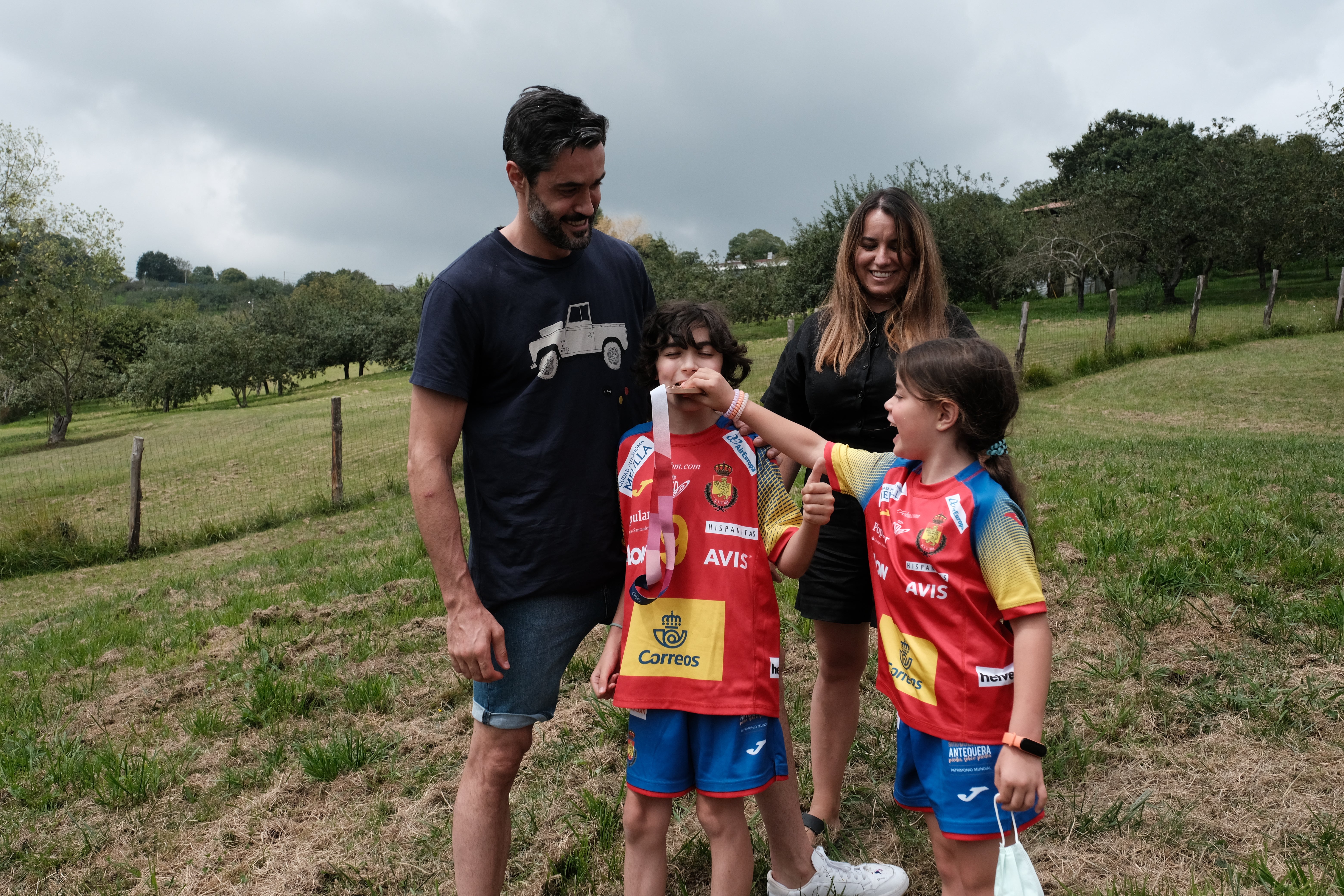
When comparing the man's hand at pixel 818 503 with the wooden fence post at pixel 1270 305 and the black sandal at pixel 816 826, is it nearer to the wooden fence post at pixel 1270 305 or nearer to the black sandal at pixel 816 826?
the black sandal at pixel 816 826

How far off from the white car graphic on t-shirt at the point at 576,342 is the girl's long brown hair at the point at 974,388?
0.81m

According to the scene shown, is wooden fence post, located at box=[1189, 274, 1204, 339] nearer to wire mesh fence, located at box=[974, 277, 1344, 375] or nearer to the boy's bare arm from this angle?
wire mesh fence, located at box=[974, 277, 1344, 375]

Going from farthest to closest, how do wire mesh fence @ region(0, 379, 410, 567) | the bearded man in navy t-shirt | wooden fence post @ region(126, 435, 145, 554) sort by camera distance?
wire mesh fence @ region(0, 379, 410, 567)
wooden fence post @ region(126, 435, 145, 554)
the bearded man in navy t-shirt

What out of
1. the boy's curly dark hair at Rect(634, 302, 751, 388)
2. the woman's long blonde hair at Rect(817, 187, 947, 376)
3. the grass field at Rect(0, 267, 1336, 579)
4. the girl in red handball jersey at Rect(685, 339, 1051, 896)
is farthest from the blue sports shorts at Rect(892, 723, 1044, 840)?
the grass field at Rect(0, 267, 1336, 579)

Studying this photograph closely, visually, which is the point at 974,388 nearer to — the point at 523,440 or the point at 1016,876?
the point at 1016,876

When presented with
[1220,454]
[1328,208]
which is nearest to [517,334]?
[1220,454]

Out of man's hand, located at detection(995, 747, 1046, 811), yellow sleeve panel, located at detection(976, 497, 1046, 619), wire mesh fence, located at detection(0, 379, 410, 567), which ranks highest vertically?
yellow sleeve panel, located at detection(976, 497, 1046, 619)

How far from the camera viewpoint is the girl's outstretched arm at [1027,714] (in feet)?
5.80

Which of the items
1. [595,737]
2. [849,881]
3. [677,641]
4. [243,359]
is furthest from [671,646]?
[243,359]

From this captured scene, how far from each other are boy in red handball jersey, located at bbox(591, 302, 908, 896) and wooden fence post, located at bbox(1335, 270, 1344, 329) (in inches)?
971

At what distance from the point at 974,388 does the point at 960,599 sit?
0.49 meters

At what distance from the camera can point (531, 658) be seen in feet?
7.72

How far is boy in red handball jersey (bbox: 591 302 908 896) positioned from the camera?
83.9 inches

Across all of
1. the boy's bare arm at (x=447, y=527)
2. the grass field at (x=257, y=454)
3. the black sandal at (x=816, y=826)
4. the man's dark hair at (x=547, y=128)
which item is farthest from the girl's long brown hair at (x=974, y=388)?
the grass field at (x=257, y=454)
